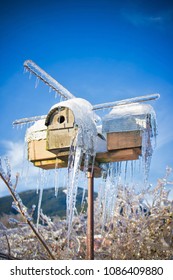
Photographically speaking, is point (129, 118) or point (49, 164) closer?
point (129, 118)

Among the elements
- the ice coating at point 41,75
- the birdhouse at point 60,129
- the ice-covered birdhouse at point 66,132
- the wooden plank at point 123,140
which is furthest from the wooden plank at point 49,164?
the ice coating at point 41,75

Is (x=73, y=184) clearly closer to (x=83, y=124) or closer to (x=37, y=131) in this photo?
(x=83, y=124)

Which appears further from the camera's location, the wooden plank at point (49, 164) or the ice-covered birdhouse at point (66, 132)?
the wooden plank at point (49, 164)

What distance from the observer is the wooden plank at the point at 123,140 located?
113 centimetres

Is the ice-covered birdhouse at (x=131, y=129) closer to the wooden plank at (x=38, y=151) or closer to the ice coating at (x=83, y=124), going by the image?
the ice coating at (x=83, y=124)

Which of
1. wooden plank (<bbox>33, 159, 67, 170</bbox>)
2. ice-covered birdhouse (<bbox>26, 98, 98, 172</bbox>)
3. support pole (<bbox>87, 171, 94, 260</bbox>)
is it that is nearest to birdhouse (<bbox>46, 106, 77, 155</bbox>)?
ice-covered birdhouse (<bbox>26, 98, 98, 172</bbox>)

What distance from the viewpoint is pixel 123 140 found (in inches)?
45.3

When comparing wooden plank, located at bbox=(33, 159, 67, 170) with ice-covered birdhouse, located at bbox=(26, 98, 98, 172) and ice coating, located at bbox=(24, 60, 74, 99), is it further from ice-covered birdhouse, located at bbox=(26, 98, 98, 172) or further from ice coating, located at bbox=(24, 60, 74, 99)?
ice coating, located at bbox=(24, 60, 74, 99)

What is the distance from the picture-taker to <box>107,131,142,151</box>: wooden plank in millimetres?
1131

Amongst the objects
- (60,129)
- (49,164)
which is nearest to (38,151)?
(49,164)

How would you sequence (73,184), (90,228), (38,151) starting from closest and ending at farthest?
(73,184) < (90,228) < (38,151)

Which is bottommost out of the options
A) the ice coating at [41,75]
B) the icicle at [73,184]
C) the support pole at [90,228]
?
the support pole at [90,228]

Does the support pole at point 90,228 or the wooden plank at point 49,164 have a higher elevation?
the wooden plank at point 49,164
